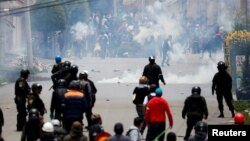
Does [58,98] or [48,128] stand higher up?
[58,98]

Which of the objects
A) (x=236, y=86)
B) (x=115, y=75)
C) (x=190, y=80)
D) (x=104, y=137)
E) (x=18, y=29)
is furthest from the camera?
(x=18, y=29)

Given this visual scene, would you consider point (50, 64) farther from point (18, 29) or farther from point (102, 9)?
point (102, 9)

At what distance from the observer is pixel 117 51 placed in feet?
168

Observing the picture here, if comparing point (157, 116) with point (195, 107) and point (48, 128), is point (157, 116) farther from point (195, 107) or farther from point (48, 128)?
point (48, 128)

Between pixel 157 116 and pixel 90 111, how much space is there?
2.22 metres

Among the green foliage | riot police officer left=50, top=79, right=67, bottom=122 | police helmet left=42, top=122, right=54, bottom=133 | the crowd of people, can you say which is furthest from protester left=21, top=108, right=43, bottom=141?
the green foliage

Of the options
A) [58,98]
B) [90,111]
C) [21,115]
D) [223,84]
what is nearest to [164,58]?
[223,84]

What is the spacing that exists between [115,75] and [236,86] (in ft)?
28.2

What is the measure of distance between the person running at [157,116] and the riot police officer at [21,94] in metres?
4.16

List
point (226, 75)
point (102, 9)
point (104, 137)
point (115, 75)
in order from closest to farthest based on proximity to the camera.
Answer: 1. point (104, 137)
2. point (226, 75)
3. point (115, 75)
4. point (102, 9)

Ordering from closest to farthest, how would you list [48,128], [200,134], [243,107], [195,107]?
[200,134]
[48,128]
[195,107]
[243,107]

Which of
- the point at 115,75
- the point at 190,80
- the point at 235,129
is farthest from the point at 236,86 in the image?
the point at 235,129

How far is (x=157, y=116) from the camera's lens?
19766 millimetres

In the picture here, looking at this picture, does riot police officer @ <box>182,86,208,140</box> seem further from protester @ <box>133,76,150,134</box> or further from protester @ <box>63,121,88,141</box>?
protester @ <box>63,121,88,141</box>
